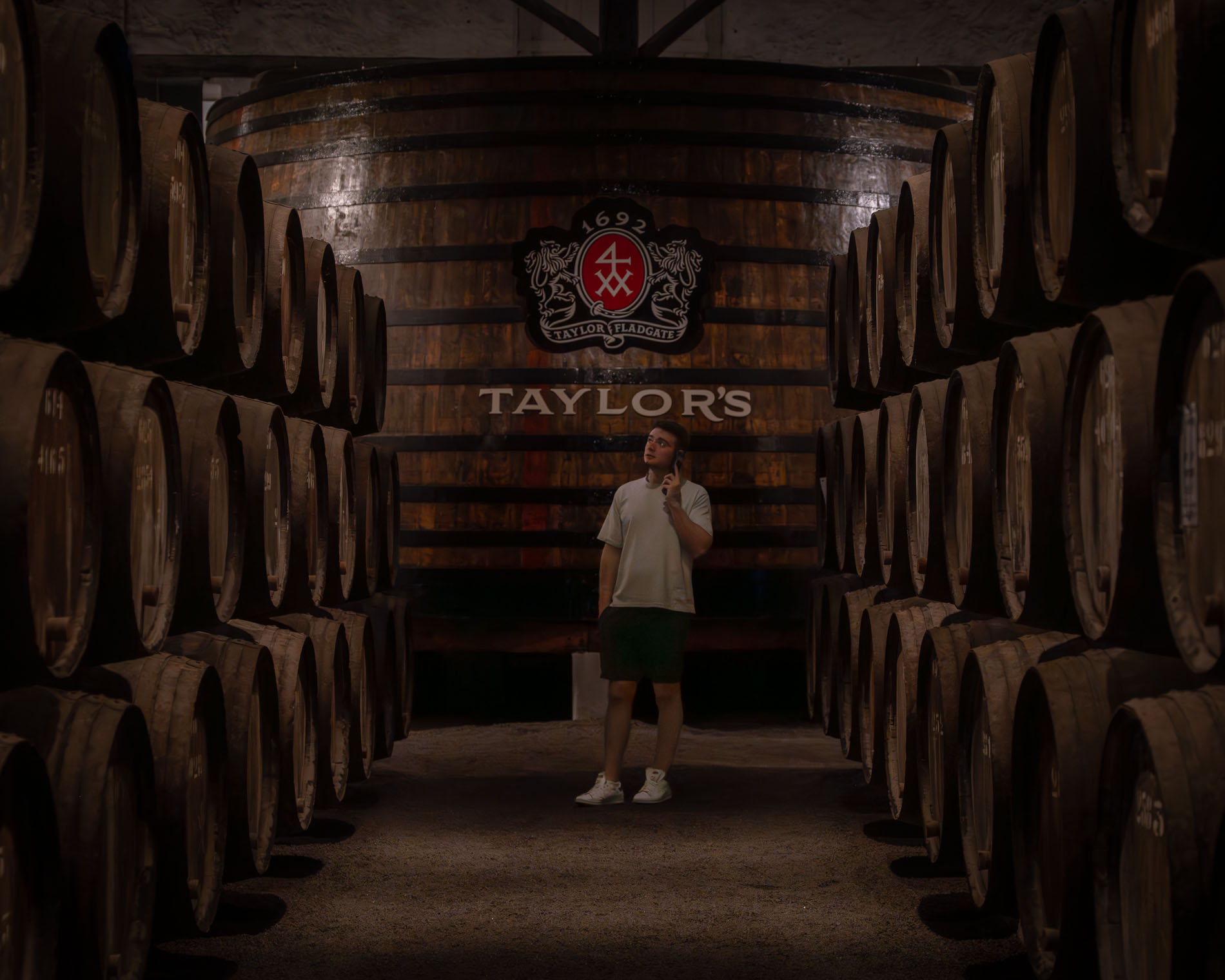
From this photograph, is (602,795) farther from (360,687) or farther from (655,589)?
(360,687)

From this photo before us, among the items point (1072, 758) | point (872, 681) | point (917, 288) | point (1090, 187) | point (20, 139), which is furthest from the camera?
point (872, 681)

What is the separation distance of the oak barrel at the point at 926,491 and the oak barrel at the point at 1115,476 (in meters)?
1.14

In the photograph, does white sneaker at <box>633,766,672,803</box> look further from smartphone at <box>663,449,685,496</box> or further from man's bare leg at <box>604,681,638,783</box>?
smartphone at <box>663,449,685,496</box>

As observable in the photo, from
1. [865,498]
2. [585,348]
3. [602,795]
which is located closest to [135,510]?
[602,795]

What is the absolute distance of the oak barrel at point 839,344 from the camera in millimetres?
6074

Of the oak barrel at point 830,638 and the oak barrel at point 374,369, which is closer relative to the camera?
the oak barrel at point 830,638

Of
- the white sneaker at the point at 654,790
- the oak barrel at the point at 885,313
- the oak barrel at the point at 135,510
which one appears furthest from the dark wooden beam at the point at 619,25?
the oak barrel at the point at 135,510

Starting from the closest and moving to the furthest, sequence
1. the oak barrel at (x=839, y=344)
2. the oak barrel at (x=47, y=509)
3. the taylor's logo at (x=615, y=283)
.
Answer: the oak barrel at (x=47, y=509)
the oak barrel at (x=839, y=344)
the taylor's logo at (x=615, y=283)

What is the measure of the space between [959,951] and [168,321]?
2373mm

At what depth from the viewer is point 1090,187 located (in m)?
2.77

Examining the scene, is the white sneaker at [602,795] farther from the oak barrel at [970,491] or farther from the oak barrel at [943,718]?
the oak barrel at [970,491]

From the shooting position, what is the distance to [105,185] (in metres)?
2.90

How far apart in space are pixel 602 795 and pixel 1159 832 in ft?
10.5

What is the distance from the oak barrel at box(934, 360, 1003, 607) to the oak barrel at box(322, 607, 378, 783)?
2.21m
